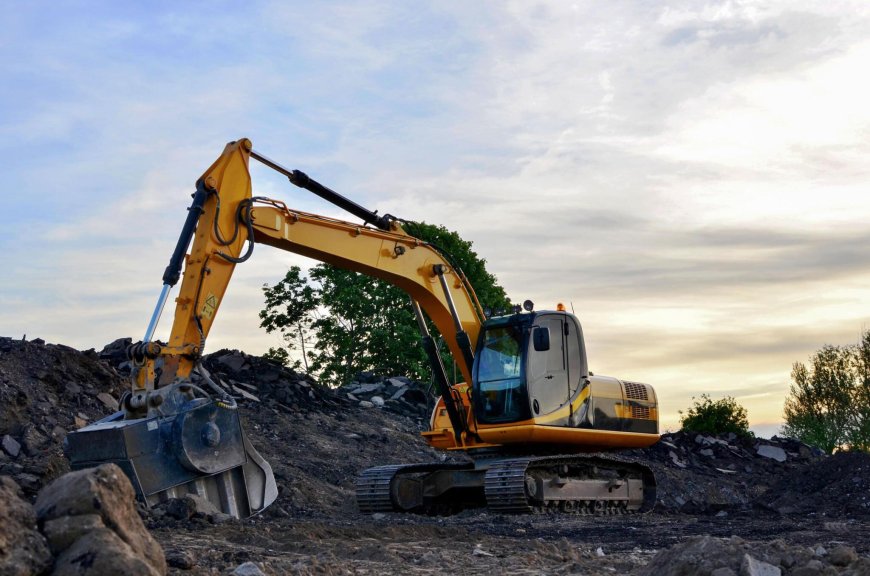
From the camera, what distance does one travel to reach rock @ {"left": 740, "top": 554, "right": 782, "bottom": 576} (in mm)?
6301

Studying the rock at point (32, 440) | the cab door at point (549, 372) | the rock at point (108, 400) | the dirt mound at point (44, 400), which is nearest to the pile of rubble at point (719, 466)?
the cab door at point (549, 372)

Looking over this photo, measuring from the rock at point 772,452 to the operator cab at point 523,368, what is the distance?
51.9 feet

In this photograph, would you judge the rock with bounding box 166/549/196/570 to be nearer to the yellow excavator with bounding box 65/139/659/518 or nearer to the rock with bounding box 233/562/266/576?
the rock with bounding box 233/562/266/576

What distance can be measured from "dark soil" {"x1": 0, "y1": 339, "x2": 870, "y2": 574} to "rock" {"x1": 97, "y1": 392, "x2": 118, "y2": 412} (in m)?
0.08

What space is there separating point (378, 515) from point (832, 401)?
27693mm

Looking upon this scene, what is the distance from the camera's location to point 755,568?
6.38 meters

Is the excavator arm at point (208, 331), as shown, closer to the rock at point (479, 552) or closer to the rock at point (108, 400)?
the rock at point (479, 552)

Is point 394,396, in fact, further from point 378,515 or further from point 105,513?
point 105,513

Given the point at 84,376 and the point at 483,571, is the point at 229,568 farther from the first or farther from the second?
the point at 84,376

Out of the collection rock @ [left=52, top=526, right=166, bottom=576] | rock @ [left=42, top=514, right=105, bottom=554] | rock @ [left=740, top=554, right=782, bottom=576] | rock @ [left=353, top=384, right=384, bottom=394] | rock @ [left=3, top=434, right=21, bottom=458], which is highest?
rock @ [left=353, top=384, right=384, bottom=394]

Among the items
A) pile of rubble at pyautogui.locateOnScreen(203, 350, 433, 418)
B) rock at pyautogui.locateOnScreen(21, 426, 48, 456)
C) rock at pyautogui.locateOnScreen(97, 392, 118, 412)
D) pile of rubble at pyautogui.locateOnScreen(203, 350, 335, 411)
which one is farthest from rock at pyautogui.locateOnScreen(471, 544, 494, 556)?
pile of rubble at pyautogui.locateOnScreen(203, 350, 335, 411)

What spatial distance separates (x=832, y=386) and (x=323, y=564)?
34.1 meters

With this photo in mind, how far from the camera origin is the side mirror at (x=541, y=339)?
1409 centimetres

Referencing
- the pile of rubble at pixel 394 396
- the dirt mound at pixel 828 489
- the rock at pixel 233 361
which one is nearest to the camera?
the dirt mound at pixel 828 489
